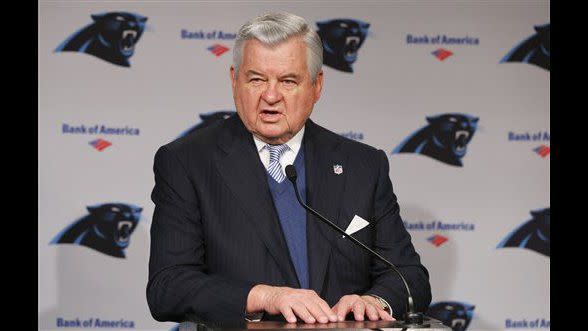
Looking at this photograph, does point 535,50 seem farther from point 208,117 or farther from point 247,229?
point 247,229

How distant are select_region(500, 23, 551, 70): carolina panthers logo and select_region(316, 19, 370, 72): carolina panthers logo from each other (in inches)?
33.0

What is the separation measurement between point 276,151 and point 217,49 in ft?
7.00

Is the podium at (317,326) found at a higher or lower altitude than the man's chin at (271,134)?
lower

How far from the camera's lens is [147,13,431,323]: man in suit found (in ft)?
8.61

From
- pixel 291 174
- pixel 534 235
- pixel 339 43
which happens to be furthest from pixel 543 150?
pixel 291 174

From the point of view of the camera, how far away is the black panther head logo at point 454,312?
16.2 ft

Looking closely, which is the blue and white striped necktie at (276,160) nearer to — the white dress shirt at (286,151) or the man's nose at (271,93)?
the white dress shirt at (286,151)

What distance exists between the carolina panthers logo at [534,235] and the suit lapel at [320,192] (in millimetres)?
2350

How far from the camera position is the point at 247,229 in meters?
2.66

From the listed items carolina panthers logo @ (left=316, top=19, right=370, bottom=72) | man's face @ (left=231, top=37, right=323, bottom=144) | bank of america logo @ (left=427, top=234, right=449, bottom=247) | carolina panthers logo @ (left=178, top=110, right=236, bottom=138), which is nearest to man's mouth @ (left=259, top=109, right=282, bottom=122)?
man's face @ (left=231, top=37, right=323, bottom=144)

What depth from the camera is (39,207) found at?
473 cm

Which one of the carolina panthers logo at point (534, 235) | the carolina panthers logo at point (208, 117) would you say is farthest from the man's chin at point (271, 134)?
the carolina panthers logo at point (534, 235)

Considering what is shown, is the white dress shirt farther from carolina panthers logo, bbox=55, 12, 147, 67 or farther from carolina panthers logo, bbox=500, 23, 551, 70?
carolina panthers logo, bbox=500, 23, 551, 70

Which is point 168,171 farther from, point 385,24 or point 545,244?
point 545,244
